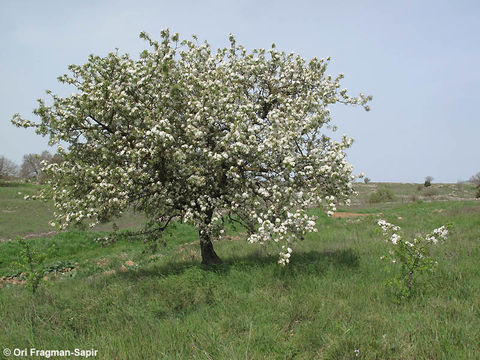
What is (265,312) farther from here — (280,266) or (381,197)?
(381,197)

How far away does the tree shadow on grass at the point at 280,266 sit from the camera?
10773 millimetres

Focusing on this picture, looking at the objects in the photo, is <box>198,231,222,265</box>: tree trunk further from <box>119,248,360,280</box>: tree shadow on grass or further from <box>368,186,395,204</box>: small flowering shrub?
<box>368,186,395,204</box>: small flowering shrub

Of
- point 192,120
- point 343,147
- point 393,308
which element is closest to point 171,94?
point 192,120

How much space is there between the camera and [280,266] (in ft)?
34.6

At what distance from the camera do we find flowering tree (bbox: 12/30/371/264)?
31.8ft

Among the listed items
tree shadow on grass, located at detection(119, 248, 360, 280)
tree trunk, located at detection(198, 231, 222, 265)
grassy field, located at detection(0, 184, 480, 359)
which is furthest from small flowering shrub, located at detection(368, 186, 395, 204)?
tree trunk, located at detection(198, 231, 222, 265)

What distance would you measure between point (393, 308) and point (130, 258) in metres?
14.2

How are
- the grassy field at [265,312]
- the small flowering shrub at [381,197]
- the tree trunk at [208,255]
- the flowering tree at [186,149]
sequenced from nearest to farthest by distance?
1. the grassy field at [265,312]
2. the flowering tree at [186,149]
3. the tree trunk at [208,255]
4. the small flowering shrub at [381,197]

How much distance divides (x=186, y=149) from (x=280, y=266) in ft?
15.3

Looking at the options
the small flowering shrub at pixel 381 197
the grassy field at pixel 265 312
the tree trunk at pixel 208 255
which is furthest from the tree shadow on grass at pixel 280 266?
the small flowering shrub at pixel 381 197

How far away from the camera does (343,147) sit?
10.3 metres

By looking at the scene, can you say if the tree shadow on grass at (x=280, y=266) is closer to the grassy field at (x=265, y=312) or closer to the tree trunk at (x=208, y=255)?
the grassy field at (x=265, y=312)

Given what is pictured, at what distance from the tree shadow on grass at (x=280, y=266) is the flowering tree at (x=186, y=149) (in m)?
1.20

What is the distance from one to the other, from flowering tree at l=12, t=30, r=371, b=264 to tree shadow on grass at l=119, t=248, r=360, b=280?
1.20m
